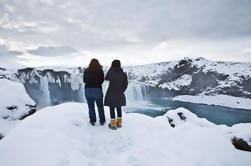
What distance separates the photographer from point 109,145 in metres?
3.95

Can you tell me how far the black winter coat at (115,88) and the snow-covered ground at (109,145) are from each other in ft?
2.84

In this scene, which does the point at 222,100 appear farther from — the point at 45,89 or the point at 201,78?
the point at 45,89

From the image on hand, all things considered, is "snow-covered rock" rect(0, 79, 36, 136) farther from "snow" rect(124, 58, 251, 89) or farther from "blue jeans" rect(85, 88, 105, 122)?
"snow" rect(124, 58, 251, 89)

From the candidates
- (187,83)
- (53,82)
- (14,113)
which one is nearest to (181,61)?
(187,83)

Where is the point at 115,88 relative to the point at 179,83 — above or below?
above

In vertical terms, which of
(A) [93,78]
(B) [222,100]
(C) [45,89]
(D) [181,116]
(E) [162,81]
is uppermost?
(A) [93,78]

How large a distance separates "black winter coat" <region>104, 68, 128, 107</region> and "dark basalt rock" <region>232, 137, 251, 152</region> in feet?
10.5

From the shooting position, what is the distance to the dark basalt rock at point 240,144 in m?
3.55

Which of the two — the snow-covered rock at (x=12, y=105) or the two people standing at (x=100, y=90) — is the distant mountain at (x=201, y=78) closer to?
the two people standing at (x=100, y=90)

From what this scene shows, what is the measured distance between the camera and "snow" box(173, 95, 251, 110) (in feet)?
176

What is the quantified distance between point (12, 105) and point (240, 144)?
10.8 m

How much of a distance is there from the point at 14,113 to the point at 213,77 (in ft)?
243

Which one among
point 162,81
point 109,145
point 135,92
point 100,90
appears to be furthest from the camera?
point 162,81

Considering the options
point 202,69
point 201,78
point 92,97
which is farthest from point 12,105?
point 202,69
